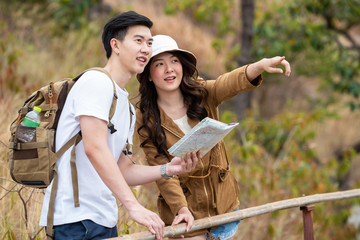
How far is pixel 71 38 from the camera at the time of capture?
8859 mm

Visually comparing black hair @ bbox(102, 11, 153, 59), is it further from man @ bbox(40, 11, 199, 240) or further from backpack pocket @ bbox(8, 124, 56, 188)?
backpack pocket @ bbox(8, 124, 56, 188)

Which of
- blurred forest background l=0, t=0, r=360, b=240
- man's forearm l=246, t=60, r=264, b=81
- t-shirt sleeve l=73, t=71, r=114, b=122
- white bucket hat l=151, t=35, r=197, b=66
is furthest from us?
blurred forest background l=0, t=0, r=360, b=240

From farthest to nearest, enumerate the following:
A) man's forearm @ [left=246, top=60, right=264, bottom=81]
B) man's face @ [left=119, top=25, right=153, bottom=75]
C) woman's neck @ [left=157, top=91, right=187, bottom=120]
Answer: woman's neck @ [left=157, top=91, right=187, bottom=120]
man's forearm @ [left=246, top=60, right=264, bottom=81]
man's face @ [left=119, top=25, right=153, bottom=75]

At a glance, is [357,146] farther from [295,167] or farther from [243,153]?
[243,153]

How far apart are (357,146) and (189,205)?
8432mm

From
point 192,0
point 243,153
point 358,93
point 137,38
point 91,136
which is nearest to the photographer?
point 91,136

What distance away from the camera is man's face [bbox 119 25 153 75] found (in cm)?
231

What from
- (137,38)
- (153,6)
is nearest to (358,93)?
(137,38)

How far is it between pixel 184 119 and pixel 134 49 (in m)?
0.76

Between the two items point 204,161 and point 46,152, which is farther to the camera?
point 204,161

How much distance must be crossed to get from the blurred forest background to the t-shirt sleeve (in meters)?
1.22

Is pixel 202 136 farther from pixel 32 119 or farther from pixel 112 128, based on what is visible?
pixel 32 119

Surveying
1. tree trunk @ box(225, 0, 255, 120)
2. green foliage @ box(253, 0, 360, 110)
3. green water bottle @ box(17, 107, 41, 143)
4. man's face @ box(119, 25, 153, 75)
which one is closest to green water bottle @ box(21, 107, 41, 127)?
green water bottle @ box(17, 107, 41, 143)

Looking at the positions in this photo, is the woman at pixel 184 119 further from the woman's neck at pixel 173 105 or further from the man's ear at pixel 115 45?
the man's ear at pixel 115 45
